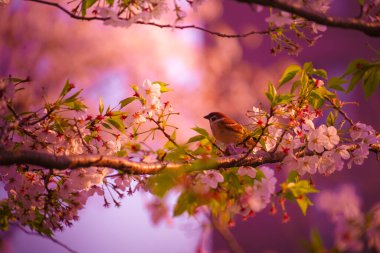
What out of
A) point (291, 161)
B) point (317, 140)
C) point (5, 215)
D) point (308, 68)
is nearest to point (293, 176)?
point (291, 161)

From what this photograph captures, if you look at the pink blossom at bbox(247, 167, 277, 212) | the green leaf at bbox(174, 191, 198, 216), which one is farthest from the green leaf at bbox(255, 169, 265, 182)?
the green leaf at bbox(174, 191, 198, 216)

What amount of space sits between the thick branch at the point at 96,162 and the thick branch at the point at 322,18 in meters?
0.68

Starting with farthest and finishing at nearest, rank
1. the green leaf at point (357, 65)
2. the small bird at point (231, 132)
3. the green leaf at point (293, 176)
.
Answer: the small bird at point (231, 132) → the green leaf at point (293, 176) → the green leaf at point (357, 65)

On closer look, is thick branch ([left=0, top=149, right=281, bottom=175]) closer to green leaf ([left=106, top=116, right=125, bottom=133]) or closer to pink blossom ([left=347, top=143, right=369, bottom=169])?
green leaf ([left=106, top=116, right=125, bottom=133])

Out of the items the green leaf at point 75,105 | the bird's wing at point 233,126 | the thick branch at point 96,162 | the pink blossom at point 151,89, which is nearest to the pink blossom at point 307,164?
the thick branch at point 96,162

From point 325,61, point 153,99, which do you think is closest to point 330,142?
point 153,99

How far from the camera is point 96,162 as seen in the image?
4.83ft

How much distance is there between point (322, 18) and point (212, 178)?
0.80 m

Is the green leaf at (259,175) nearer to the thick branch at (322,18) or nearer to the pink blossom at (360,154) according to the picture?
the pink blossom at (360,154)

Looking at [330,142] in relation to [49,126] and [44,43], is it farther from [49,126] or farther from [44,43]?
[44,43]

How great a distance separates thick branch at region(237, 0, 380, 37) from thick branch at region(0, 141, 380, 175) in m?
0.68

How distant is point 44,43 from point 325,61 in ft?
22.3

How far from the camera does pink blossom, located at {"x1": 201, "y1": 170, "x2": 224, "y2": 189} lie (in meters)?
1.73

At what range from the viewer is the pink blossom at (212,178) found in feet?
5.67
